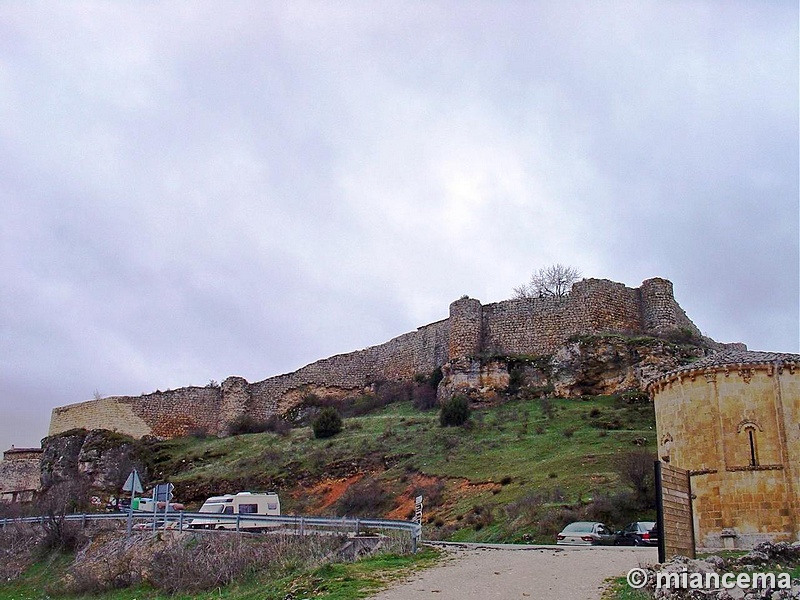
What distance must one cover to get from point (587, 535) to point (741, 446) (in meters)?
5.59

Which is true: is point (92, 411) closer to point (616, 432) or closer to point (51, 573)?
point (51, 573)

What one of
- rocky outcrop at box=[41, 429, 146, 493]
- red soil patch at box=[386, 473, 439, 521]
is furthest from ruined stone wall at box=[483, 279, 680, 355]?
rocky outcrop at box=[41, 429, 146, 493]

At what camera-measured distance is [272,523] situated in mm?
22656

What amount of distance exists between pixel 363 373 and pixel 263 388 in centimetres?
770

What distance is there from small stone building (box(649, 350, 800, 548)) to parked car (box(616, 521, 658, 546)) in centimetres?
372

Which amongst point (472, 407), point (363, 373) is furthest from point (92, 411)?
point (472, 407)

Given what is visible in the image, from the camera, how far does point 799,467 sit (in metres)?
16.9

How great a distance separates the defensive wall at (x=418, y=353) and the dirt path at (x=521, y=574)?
29170mm

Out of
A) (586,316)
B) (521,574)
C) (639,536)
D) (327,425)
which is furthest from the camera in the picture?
(586,316)

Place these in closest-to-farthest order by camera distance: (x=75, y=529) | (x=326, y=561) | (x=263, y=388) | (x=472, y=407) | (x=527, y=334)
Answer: (x=326, y=561), (x=75, y=529), (x=472, y=407), (x=527, y=334), (x=263, y=388)

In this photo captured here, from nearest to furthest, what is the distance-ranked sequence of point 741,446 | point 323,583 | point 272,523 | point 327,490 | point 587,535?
point 323,583 → point 741,446 → point 587,535 → point 272,523 → point 327,490

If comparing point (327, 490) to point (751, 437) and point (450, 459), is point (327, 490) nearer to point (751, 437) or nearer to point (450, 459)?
point (450, 459)

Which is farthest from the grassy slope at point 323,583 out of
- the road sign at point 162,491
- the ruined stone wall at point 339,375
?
the ruined stone wall at point 339,375

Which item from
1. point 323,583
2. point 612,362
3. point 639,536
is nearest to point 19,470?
point 612,362
